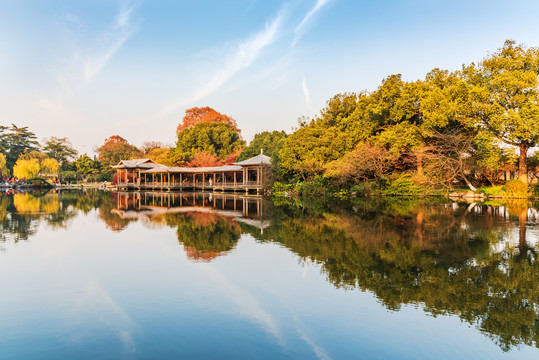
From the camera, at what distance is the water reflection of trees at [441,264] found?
518 cm

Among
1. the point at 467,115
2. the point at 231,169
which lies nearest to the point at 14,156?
the point at 231,169

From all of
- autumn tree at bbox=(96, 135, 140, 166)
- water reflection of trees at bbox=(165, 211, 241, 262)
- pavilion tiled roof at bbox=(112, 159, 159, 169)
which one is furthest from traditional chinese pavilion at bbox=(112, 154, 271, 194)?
water reflection of trees at bbox=(165, 211, 241, 262)

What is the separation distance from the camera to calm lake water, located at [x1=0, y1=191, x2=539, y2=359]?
4.32m

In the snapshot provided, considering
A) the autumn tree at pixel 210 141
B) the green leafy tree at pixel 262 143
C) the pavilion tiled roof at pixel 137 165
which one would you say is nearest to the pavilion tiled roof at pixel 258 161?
the green leafy tree at pixel 262 143

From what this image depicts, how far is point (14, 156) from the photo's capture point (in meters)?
59.2

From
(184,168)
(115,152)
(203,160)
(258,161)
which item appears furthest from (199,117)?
(258,161)

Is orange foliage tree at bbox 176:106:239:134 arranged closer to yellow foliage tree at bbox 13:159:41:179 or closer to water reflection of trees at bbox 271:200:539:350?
yellow foliage tree at bbox 13:159:41:179

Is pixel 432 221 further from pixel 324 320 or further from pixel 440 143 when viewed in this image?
pixel 440 143

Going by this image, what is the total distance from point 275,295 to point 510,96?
23241 millimetres

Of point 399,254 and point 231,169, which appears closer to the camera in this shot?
point 399,254

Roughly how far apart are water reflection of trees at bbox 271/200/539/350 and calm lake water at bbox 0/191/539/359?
3 centimetres

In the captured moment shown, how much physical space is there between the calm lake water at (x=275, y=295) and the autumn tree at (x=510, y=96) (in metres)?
12.9

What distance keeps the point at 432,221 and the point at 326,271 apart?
313 inches

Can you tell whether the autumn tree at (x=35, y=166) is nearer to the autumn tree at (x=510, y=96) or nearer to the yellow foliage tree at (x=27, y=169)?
the yellow foliage tree at (x=27, y=169)
